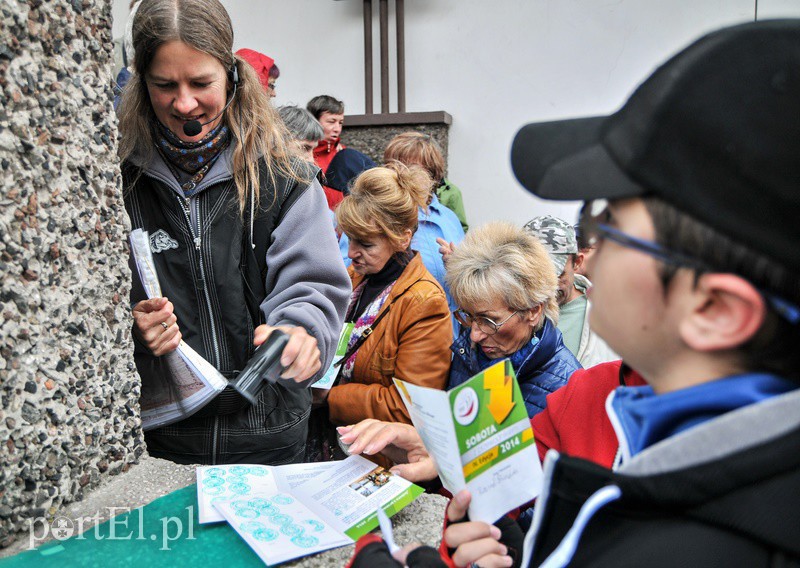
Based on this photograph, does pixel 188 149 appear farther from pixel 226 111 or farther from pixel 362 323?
pixel 362 323

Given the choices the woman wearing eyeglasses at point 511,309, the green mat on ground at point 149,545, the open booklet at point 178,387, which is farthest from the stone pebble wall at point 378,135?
the green mat on ground at point 149,545

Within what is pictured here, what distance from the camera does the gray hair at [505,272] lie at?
2600 mm

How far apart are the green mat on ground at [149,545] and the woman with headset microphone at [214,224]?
43 cm

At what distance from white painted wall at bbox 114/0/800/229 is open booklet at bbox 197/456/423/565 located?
5.07 metres

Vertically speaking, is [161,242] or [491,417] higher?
[161,242]

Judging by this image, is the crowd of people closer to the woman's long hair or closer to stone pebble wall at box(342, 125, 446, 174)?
the woman's long hair

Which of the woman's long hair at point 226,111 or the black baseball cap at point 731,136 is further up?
the woman's long hair at point 226,111

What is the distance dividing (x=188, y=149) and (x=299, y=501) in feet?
3.08

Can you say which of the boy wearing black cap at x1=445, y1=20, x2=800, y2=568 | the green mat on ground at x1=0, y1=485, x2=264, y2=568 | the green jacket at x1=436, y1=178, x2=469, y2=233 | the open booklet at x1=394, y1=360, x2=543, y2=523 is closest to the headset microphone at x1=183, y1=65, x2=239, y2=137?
the green mat on ground at x1=0, y1=485, x2=264, y2=568

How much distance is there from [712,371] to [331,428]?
7.82ft

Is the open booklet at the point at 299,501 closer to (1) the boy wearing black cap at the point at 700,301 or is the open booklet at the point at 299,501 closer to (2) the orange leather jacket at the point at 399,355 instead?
(1) the boy wearing black cap at the point at 700,301

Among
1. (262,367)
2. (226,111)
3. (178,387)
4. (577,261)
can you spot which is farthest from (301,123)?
(262,367)

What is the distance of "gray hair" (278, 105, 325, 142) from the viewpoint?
418 cm

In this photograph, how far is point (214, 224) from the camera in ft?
5.73
